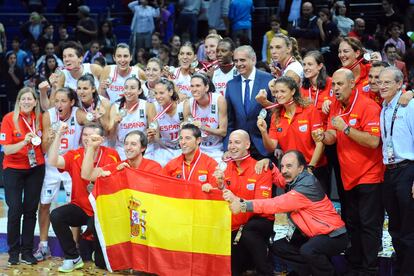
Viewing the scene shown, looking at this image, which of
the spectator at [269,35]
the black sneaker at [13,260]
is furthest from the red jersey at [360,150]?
the spectator at [269,35]

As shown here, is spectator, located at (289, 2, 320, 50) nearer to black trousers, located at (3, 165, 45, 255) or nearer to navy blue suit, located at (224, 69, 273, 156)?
navy blue suit, located at (224, 69, 273, 156)

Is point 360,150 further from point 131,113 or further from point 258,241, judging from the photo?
point 131,113

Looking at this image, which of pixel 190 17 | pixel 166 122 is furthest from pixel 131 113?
pixel 190 17

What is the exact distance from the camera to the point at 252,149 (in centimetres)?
799

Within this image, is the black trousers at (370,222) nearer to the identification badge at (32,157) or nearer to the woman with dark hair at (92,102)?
the woman with dark hair at (92,102)

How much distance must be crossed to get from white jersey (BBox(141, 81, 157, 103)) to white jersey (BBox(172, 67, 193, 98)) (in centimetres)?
32

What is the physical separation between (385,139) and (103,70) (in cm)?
374

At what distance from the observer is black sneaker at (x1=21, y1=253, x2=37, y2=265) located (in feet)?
26.2

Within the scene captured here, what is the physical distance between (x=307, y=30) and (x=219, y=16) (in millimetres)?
1955

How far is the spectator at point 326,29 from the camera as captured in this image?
12.7m

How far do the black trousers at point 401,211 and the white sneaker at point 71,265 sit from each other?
9.88ft

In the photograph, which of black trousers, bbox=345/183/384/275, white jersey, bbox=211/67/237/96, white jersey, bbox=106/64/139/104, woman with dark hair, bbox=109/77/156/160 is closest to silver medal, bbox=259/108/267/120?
black trousers, bbox=345/183/384/275

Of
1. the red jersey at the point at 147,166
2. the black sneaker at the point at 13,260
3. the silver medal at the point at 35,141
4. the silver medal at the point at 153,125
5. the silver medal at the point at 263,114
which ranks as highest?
the silver medal at the point at 263,114

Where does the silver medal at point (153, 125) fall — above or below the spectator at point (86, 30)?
below
